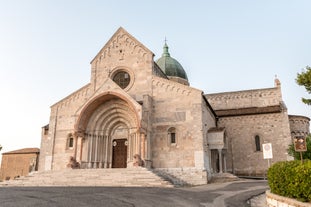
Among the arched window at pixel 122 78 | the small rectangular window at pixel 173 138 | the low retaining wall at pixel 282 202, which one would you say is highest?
the arched window at pixel 122 78

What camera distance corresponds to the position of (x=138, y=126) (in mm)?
20984

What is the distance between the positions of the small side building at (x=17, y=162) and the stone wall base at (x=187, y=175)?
86.9 feet

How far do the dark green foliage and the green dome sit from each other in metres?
29.8

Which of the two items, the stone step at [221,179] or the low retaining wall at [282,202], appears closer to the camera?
the low retaining wall at [282,202]

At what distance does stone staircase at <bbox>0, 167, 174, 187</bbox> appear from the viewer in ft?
56.4

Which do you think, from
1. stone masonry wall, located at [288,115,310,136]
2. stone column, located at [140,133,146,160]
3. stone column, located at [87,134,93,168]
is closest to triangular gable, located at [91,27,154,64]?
stone column, located at [87,134,93,168]

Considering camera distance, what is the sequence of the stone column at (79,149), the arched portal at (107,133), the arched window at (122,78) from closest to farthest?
1. the stone column at (79,149)
2. the arched portal at (107,133)
3. the arched window at (122,78)

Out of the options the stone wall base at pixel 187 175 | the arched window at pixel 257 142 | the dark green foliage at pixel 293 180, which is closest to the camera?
the dark green foliage at pixel 293 180

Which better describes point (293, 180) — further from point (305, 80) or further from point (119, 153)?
point (119, 153)

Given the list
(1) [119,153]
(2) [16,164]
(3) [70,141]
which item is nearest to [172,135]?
(1) [119,153]

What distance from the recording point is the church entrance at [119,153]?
24.1 meters

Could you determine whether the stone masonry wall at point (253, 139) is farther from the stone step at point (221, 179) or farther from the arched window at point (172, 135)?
the arched window at point (172, 135)

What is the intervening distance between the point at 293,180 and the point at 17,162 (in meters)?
42.6


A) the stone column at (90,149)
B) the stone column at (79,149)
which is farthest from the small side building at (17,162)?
the stone column at (90,149)
